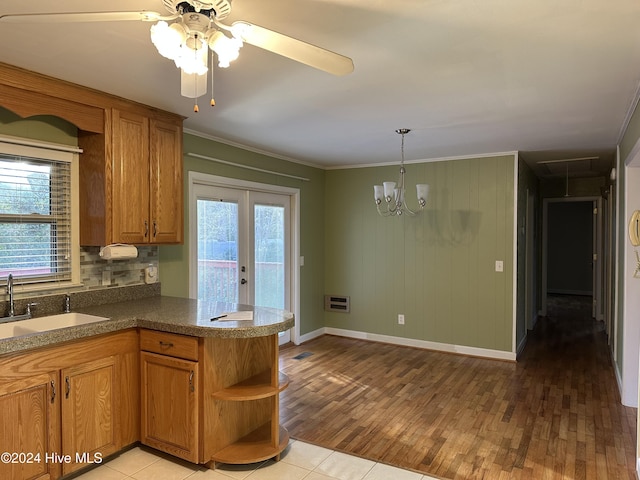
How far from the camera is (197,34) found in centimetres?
146

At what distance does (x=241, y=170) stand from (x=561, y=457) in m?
3.59

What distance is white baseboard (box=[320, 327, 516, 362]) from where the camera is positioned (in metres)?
4.83

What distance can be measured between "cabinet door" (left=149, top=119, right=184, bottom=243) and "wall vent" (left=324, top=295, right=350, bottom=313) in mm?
2965

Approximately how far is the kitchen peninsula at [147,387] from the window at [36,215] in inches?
15.1

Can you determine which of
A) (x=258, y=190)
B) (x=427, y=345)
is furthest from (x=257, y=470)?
(x=427, y=345)

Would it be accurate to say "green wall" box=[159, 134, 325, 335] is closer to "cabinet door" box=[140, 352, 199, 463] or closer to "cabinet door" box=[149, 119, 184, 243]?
"cabinet door" box=[149, 119, 184, 243]

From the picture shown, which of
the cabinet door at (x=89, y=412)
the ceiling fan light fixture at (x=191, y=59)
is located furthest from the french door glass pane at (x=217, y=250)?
the ceiling fan light fixture at (x=191, y=59)

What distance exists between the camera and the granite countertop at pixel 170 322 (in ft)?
7.17

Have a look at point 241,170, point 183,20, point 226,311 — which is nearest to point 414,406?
point 226,311

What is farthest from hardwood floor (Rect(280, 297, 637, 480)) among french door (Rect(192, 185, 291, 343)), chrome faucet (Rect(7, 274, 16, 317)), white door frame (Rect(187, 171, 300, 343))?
chrome faucet (Rect(7, 274, 16, 317))

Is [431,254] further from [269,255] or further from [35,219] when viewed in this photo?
[35,219]

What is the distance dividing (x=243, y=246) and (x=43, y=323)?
2.20 meters

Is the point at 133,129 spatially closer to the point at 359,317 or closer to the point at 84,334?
the point at 84,334

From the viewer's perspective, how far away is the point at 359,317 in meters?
5.75
